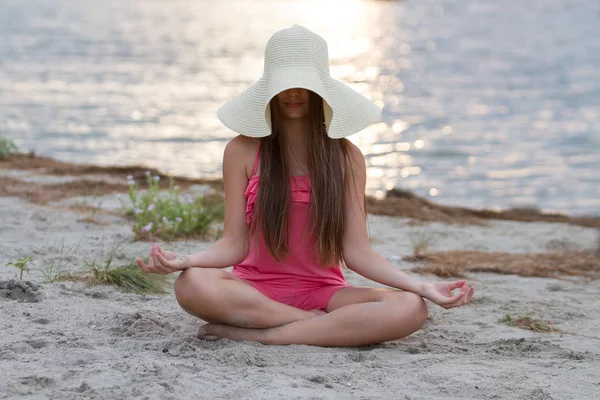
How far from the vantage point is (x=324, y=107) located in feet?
11.9

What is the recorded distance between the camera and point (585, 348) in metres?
3.73

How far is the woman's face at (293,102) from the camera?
359 cm

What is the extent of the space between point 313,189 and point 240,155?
347 millimetres

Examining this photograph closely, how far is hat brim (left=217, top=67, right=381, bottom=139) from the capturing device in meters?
3.49

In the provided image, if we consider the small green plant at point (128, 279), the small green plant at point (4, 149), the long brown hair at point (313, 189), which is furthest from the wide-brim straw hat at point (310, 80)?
the small green plant at point (4, 149)

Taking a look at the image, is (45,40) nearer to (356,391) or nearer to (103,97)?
(103,97)

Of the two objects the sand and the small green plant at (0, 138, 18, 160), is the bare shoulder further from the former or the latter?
the small green plant at (0, 138, 18, 160)

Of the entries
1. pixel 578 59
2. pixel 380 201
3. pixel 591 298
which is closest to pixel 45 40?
pixel 578 59

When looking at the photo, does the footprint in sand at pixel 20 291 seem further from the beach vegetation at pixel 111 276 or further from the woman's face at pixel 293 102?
the woman's face at pixel 293 102

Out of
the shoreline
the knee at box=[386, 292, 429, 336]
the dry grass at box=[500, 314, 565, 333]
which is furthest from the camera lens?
the shoreline

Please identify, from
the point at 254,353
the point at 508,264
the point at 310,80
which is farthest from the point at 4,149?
the point at 254,353

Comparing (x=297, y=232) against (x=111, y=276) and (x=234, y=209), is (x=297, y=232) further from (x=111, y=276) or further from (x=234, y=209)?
(x=111, y=276)

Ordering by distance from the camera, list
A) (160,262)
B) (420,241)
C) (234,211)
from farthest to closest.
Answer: (420,241) → (234,211) → (160,262)

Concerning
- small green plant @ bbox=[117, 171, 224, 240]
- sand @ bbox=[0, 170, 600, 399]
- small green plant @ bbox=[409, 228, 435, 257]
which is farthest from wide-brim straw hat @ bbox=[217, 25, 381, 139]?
small green plant @ bbox=[409, 228, 435, 257]
